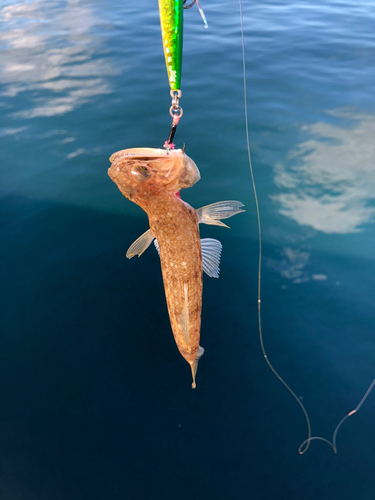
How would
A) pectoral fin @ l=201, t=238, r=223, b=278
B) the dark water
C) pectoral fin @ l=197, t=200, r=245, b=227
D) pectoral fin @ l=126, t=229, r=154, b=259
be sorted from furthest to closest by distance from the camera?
the dark water, pectoral fin @ l=201, t=238, r=223, b=278, pectoral fin @ l=126, t=229, r=154, b=259, pectoral fin @ l=197, t=200, r=245, b=227

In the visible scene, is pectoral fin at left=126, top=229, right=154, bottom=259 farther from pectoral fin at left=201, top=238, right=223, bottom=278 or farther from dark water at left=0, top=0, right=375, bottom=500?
dark water at left=0, top=0, right=375, bottom=500

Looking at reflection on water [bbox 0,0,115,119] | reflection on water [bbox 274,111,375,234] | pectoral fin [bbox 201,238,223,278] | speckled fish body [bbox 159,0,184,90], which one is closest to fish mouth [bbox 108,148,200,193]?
speckled fish body [bbox 159,0,184,90]

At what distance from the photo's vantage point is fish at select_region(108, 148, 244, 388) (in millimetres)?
3123

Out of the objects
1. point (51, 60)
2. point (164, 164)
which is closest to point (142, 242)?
point (164, 164)

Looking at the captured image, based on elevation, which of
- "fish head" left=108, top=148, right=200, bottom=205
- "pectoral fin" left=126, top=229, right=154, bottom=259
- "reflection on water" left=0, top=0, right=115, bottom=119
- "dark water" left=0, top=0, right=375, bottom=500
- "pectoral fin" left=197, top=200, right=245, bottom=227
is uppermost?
"reflection on water" left=0, top=0, right=115, bottom=119

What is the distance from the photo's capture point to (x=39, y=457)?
4.25 meters

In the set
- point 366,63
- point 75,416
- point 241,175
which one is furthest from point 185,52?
point 75,416

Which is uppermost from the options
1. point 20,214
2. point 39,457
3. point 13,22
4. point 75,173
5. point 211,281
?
point 13,22

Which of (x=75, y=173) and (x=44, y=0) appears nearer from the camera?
(x=75, y=173)

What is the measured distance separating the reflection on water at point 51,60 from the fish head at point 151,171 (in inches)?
256

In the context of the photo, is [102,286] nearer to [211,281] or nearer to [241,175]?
[211,281]

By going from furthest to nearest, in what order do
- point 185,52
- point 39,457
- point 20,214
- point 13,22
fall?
point 13,22, point 185,52, point 20,214, point 39,457

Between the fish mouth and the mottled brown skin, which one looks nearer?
the fish mouth

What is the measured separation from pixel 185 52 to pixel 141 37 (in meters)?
2.55
